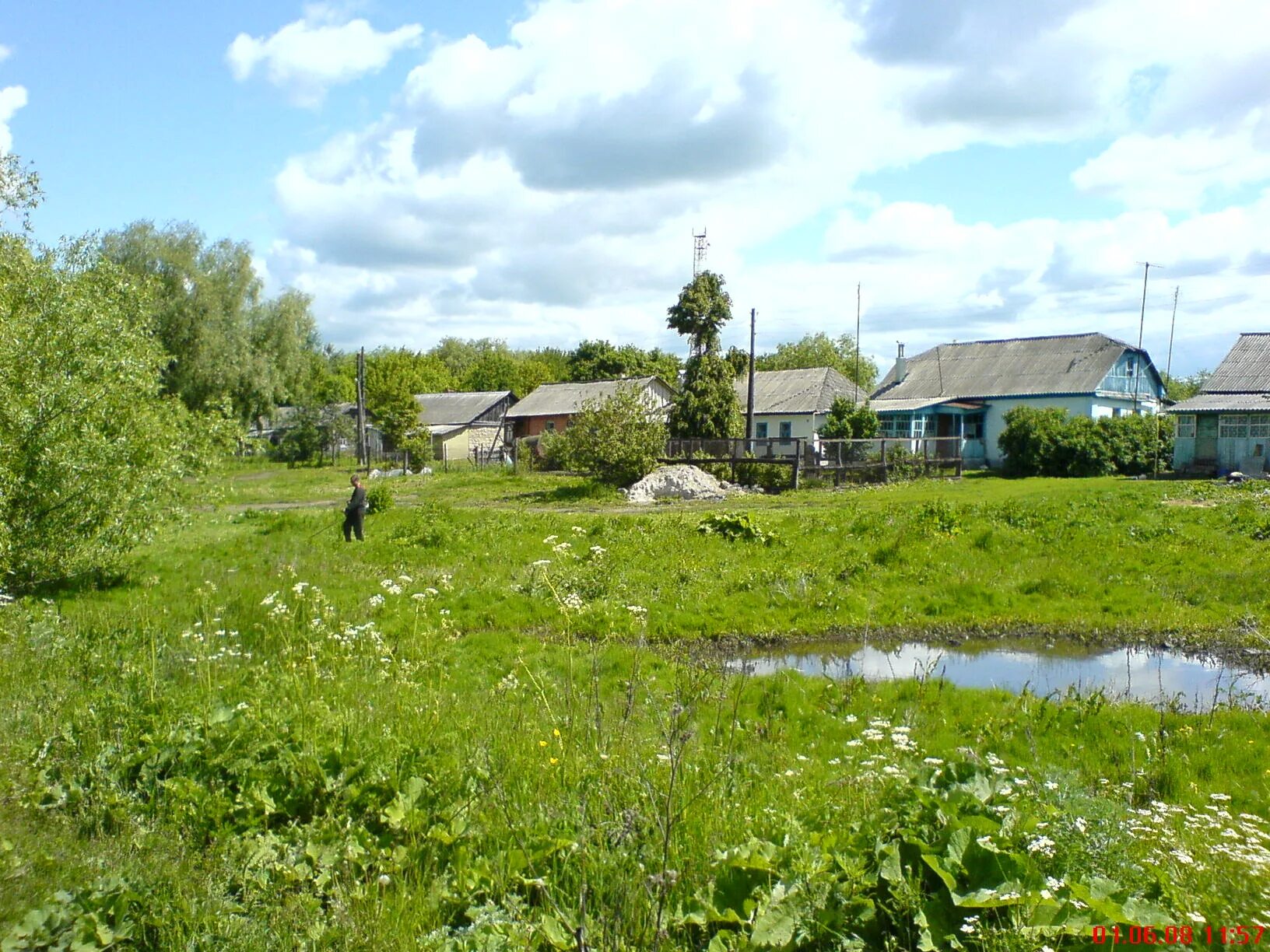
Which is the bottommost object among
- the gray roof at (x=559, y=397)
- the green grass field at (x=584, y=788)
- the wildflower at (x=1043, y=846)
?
the green grass field at (x=584, y=788)

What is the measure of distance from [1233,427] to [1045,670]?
3181cm

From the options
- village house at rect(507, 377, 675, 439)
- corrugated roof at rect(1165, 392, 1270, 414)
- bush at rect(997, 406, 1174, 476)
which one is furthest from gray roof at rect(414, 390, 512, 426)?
corrugated roof at rect(1165, 392, 1270, 414)

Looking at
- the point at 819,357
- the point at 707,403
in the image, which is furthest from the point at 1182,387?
the point at 707,403

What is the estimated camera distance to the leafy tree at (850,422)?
144 feet

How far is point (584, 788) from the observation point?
3.72m

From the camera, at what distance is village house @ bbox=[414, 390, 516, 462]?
206 feet

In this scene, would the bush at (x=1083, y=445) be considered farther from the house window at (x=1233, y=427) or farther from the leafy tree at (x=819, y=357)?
the leafy tree at (x=819, y=357)

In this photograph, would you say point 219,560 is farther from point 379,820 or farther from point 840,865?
point 840,865

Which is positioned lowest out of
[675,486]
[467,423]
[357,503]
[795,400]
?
[675,486]

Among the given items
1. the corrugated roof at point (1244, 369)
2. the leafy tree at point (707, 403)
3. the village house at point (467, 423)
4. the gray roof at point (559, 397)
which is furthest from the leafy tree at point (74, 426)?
the village house at point (467, 423)

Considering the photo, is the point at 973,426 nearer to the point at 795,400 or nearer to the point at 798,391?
the point at 795,400

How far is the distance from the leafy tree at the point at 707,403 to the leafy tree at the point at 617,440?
12188 mm

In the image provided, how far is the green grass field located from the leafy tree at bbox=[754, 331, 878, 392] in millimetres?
91928

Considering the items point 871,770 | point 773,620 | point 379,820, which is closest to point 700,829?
point 871,770
